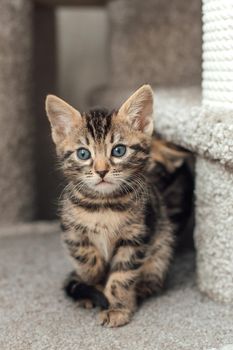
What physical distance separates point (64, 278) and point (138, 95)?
521 mm

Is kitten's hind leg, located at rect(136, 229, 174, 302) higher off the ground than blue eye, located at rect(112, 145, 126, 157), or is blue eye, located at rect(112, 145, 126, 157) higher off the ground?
blue eye, located at rect(112, 145, 126, 157)

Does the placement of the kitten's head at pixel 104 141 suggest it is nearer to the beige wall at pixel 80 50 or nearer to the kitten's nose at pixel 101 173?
the kitten's nose at pixel 101 173

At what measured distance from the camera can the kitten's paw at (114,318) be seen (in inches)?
43.9

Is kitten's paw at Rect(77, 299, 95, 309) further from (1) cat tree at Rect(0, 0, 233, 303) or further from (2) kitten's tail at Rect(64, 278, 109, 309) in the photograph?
(1) cat tree at Rect(0, 0, 233, 303)

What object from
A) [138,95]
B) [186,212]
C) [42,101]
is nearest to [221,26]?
[138,95]

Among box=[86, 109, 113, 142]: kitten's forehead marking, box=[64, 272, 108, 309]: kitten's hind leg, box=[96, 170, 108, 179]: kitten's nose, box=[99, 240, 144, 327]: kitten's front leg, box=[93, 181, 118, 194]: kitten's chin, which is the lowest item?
box=[64, 272, 108, 309]: kitten's hind leg

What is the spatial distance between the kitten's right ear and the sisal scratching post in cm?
55

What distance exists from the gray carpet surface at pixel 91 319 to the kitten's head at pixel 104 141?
0.28m

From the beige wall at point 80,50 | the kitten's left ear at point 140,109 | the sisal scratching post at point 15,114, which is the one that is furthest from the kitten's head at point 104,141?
the beige wall at point 80,50

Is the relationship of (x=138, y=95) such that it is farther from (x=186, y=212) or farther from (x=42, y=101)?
(x=42, y=101)

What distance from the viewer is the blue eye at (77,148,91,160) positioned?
43.4 inches

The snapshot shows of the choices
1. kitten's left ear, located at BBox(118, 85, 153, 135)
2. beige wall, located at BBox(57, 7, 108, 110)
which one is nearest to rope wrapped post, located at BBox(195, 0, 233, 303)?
kitten's left ear, located at BBox(118, 85, 153, 135)

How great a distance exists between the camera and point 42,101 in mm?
2271

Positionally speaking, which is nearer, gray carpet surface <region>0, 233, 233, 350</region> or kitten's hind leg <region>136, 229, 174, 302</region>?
gray carpet surface <region>0, 233, 233, 350</region>
